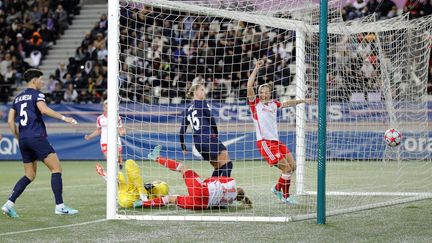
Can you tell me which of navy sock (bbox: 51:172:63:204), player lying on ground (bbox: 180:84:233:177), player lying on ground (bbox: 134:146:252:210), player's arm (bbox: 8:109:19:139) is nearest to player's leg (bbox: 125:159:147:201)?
player lying on ground (bbox: 134:146:252:210)

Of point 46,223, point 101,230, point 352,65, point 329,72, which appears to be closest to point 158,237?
point 101,230

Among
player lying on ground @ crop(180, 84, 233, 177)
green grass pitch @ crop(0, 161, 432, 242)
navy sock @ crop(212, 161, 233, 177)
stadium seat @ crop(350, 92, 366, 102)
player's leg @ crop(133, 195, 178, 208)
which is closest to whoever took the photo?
green grass pitch @ crop(0, 161, 432, 242)

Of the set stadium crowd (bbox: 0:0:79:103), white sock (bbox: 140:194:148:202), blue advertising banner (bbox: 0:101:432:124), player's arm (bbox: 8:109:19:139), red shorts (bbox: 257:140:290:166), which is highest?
stadium crowd (bbox: 0:0:79:103)

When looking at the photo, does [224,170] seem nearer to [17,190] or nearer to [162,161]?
[162,161]

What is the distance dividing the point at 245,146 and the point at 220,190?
966 cm

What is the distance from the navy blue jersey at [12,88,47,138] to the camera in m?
10.2

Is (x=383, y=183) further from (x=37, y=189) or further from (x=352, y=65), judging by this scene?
(x=37, y=189)

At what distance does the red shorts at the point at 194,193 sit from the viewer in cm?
1052

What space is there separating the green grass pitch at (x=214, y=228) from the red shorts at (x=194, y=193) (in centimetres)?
120

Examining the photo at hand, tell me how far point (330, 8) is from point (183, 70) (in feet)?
30.5

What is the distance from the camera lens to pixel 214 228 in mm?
8852

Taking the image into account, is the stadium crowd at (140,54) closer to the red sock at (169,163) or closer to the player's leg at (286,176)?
the player's leg at (286,176)

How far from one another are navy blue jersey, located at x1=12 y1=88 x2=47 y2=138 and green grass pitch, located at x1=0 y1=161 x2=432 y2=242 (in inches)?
44.1

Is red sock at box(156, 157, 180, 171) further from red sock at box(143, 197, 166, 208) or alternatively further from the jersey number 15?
the jersey number 15
